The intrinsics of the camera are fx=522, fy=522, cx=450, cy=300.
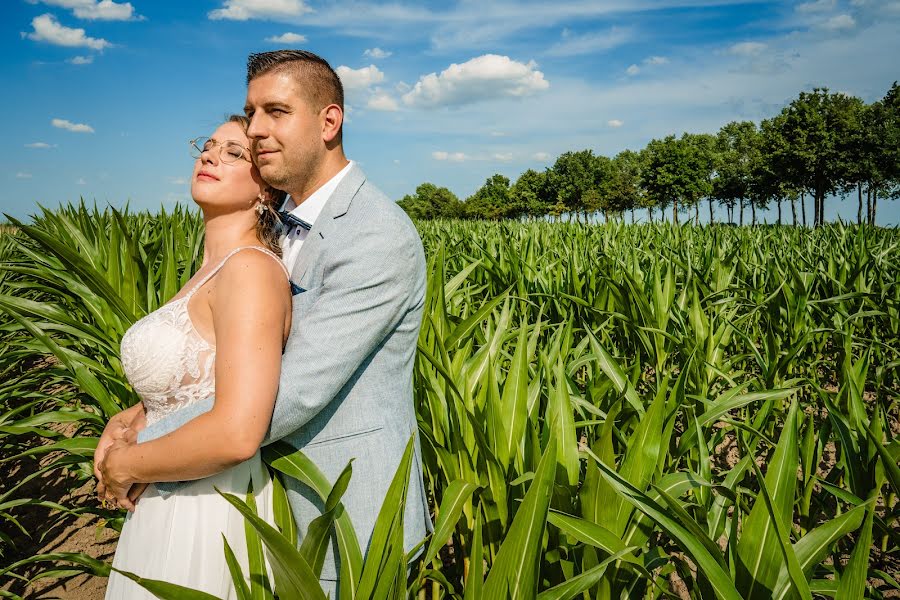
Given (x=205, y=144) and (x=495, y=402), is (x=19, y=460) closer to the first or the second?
(x=205, y=144)

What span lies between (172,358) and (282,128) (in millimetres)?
562

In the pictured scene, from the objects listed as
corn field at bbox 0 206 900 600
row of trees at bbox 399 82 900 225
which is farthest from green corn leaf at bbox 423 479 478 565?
row of trees at bbox 399 82 900 225

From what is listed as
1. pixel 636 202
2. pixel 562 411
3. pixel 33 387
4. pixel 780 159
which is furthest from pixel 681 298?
pixel 636 202

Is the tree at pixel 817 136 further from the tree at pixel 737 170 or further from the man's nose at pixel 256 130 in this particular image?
the man's nose at pixel 256 130

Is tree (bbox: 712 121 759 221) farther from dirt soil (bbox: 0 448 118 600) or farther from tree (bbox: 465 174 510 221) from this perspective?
dirt soil (bbox: 0 448 118 600)

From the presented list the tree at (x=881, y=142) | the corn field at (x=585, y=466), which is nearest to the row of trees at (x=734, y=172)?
the tree at (x=881, y=142)

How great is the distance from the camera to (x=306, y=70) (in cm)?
116

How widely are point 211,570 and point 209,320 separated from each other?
0.54 metres

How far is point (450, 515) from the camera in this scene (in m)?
1.11

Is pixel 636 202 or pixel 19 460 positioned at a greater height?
pixel 636 202

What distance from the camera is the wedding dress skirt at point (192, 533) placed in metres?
1.11

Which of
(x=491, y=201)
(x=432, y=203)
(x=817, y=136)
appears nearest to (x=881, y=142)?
(x=817, y=136)

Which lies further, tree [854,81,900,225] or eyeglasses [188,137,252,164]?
tree [854,81,900,225]

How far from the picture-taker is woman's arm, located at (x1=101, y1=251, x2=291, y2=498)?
929 mm
